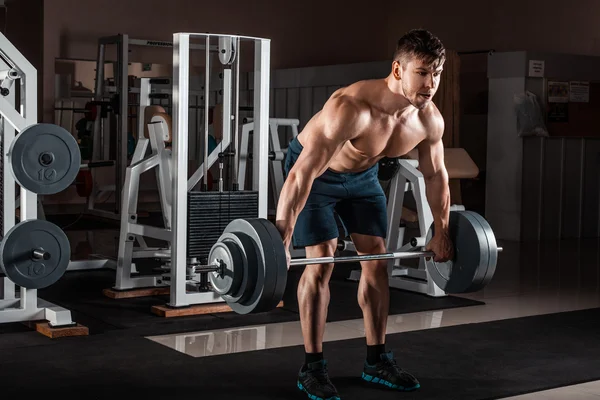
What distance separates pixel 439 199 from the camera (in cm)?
295

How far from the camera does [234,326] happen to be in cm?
418

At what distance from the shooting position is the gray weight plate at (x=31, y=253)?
354cm

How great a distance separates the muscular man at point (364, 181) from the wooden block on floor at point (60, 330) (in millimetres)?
1280

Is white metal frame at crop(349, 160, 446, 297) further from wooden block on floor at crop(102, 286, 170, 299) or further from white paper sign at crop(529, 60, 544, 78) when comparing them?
white paper sign at crop(529, 60, 544, 78)

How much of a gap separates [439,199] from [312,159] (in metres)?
0.53

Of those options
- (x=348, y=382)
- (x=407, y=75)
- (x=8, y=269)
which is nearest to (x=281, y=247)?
(x=407, y=75)

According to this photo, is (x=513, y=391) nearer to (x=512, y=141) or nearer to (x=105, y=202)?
(x=512, y=141)

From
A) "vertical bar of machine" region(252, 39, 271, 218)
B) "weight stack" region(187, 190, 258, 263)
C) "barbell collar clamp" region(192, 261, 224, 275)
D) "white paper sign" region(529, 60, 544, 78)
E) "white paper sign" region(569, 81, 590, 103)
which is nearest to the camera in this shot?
"barbell collar clamp" region(192, 261, 224, 275)

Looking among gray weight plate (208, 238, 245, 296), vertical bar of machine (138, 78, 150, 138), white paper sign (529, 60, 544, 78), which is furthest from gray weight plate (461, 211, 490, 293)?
white paper sign (529, 60, 544, 78)

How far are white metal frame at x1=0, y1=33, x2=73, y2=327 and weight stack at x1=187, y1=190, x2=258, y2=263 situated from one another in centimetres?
70

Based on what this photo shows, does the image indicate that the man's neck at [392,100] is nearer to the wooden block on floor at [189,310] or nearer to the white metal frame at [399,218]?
the wooden block on floor at [189,310]

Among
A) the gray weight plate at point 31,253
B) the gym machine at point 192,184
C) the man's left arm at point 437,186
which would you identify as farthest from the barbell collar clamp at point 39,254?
the man's left arm at point 437,186

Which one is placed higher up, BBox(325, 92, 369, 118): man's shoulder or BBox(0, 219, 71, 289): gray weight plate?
BBox(325, 92, 369, 118): man's shoulder

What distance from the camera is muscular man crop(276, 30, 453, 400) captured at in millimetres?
2650
